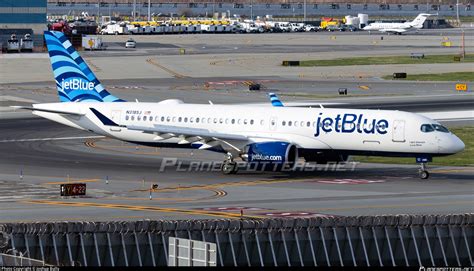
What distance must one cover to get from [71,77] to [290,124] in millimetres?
19140

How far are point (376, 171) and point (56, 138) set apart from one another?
1243 inches

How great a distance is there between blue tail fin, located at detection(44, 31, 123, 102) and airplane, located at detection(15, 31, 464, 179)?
1.09 meters

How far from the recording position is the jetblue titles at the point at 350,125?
82.1 meters

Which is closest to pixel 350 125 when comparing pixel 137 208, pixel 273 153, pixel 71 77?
pixel 273 153

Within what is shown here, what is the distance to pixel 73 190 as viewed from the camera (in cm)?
7494

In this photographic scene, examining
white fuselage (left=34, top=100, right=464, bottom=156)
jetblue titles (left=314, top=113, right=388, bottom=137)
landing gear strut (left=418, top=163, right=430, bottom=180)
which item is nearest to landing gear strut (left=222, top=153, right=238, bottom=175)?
white fuselage (left=34, top=100, right=464, bottom=156)

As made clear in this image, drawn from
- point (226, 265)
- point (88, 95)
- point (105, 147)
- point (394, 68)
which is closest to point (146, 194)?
point (88, 95)

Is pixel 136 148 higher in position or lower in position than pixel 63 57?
lower

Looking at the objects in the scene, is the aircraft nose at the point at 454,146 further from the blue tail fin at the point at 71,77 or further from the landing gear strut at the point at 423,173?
the blue tail fin at the point at 71,77

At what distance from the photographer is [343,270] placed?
41.5 meters

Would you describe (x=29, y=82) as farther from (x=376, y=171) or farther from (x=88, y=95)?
(x=376, y=171)

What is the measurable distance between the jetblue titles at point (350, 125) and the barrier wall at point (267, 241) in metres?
33.1

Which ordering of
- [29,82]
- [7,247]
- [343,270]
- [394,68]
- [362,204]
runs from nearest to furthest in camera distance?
[343,270] < [7,247] < [362,204] < [29,82] < [394,68]

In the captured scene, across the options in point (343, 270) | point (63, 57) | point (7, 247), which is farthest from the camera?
point (63, 57)
